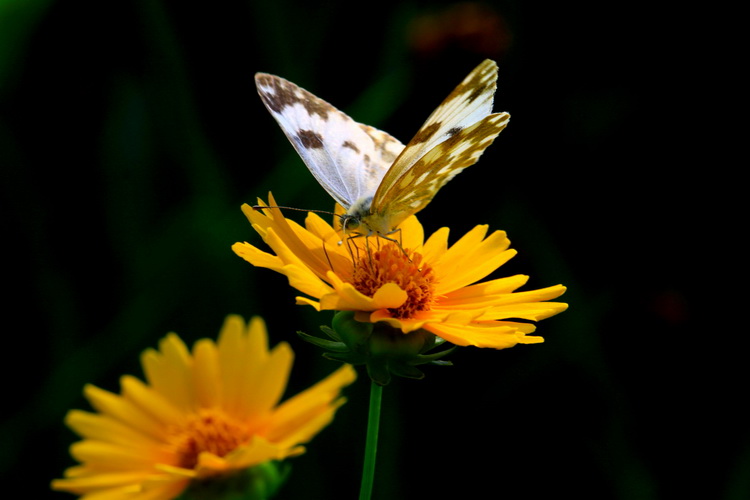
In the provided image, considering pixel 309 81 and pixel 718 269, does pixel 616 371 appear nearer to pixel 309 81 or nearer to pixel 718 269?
pixel 718 269

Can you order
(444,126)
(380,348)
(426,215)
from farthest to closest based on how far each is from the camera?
(426,215) < (444,126) < (380,348)

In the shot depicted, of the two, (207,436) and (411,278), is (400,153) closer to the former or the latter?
(411,278)

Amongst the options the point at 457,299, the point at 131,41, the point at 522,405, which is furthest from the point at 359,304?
the point at 131,41

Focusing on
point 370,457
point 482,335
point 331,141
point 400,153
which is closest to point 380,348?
point 482,335

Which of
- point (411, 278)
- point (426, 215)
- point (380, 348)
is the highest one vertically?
point (426, 215)

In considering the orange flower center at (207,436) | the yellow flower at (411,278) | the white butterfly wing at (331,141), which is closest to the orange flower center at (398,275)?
the yellow flower at (411,278)

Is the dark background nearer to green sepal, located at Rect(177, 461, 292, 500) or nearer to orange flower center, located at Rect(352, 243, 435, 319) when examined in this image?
orange flower center, located at Rect(352, 243, 435, 319)

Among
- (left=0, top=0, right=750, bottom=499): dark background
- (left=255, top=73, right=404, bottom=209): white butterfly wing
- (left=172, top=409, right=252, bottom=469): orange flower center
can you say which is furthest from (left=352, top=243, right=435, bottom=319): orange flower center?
(left=0, top=0, right=750, bottom=499): dark background

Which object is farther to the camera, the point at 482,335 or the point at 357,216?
the point at 357,216
